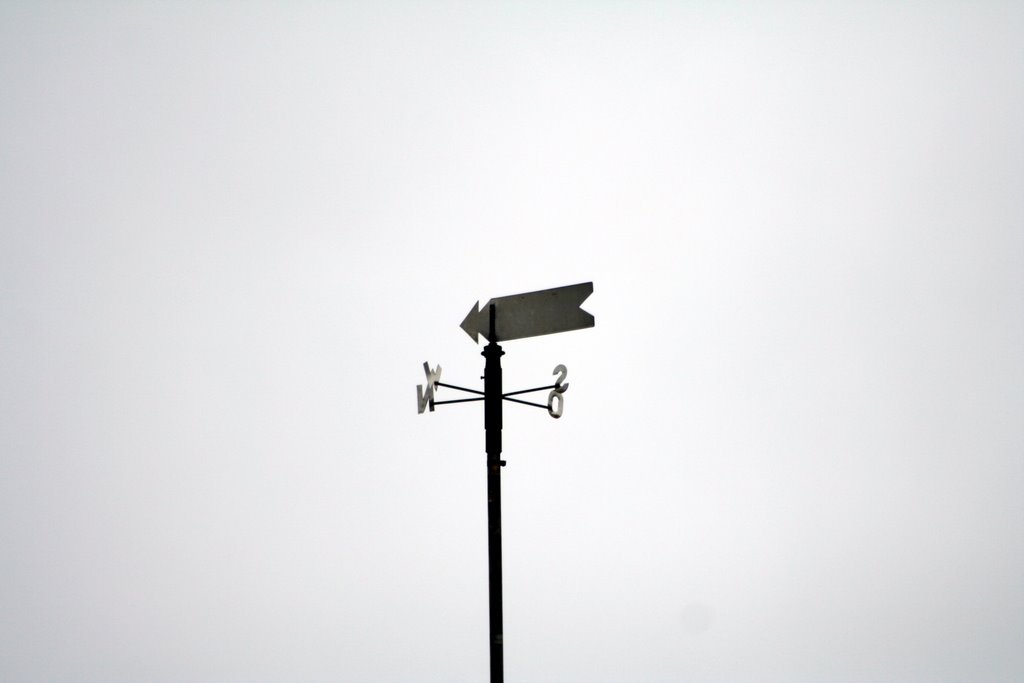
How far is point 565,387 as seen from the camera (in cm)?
786

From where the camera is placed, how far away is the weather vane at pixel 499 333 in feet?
22.7

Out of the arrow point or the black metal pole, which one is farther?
the arrow point

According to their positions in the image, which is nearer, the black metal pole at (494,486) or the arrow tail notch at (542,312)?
the black metal pole at (494,486)

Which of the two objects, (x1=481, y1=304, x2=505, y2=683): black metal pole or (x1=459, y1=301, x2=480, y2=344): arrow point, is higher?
(x1=459, y1=301, x2=480, y2=344): arrow point

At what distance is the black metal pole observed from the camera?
257 inches

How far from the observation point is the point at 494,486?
6875 mm

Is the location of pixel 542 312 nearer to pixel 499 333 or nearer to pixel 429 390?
pixel 499 333

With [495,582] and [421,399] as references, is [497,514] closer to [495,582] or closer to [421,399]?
[495,582]

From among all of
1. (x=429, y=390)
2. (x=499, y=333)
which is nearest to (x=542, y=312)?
(x=499, y=333)

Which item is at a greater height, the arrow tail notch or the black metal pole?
the arrow tail notch

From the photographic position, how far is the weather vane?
691 centimetres

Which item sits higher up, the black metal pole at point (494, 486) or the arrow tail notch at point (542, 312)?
the arrow tail notch at point (542, 312)

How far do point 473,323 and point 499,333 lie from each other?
29 centimetres

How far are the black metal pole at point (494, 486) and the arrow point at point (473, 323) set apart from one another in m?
0.16
